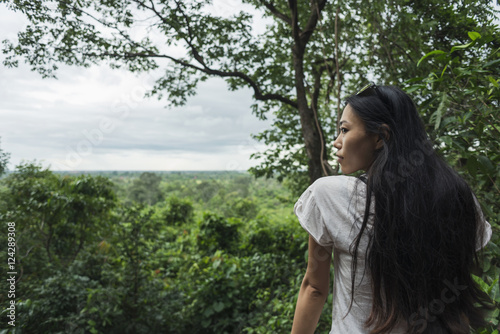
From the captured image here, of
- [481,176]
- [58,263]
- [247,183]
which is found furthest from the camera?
[247,183]

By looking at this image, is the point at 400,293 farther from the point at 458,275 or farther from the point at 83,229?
the point at 83,229

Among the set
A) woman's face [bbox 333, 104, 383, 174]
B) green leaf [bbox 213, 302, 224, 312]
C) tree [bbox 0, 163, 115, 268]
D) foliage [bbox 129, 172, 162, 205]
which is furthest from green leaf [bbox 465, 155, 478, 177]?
foliage [bbox 129, 172, 162, 205]

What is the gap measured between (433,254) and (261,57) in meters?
4.53

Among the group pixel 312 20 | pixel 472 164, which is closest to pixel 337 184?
pixel 472 164

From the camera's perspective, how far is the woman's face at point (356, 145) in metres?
0.87

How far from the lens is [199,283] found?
14.1 feet

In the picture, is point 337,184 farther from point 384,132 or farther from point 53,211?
point 53,211

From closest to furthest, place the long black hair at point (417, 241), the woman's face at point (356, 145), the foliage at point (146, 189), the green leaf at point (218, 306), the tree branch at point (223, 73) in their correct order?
the long black hair at point (417, 241), the woman's face at point (356, 145), the green leaf at point (218, 306), the tree branch at point (223, 73), the foliage at point (146, 189)

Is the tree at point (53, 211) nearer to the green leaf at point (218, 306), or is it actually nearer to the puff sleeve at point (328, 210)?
the green leaf at point (218, 306)

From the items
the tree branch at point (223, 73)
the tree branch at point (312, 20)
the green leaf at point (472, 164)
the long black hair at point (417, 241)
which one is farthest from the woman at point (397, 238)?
the tree branch at point (223, 73)

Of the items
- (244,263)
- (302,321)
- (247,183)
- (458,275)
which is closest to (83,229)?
(244,263)

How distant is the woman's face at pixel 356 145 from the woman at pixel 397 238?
3 centimetres

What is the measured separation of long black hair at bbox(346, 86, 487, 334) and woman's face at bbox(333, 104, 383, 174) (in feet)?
0.17

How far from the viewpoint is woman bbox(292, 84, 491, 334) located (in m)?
0.75
